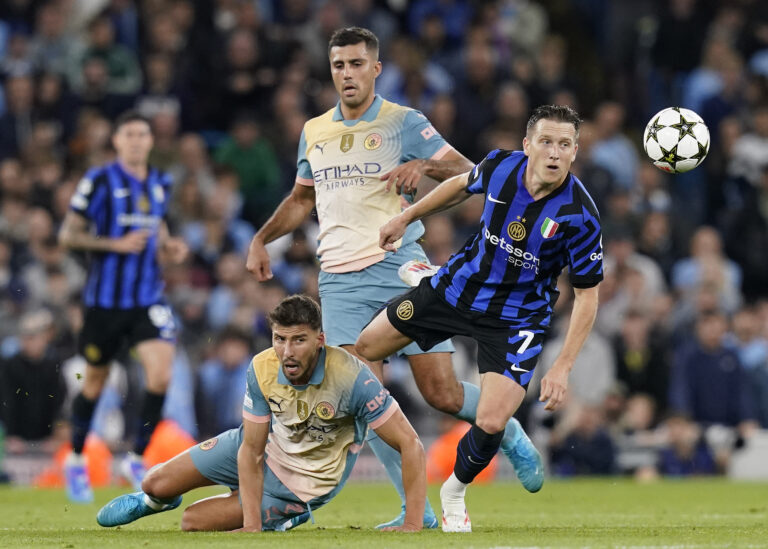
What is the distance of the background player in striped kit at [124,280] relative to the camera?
10.9 m

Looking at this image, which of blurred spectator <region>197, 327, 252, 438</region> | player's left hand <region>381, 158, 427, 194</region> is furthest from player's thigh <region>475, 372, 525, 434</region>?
blurred spectator <region>197, 327, 252, 438</region>

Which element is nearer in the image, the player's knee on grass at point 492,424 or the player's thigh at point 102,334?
the player's knee on grass at point 492,424

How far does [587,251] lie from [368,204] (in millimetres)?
1492

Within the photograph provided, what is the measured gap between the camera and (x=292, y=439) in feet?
25.0

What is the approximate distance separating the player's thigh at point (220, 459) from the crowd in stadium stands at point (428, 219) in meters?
5.84

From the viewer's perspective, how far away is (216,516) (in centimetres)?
771

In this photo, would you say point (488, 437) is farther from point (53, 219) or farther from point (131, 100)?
point (131, 100)

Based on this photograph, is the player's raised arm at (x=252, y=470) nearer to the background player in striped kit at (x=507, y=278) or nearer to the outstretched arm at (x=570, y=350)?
the background player in striped kit at (x=507, y=278)

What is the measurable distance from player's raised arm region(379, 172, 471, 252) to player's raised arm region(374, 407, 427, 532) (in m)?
1.02

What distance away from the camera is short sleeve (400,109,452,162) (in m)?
8.45

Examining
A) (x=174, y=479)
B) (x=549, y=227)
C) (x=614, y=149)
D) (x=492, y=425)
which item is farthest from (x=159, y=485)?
(x=614, y=149)

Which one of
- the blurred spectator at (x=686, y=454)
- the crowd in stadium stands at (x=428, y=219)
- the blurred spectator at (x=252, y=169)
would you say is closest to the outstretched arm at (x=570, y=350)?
the crowd in stadium stands at (x=428, y=219)

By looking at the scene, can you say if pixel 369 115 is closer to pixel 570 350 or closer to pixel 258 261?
pixel 258 261

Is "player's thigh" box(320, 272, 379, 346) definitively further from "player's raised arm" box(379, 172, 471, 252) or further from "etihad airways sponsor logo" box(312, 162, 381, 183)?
"player's raised arm" box(379, 172, 471, 252)
